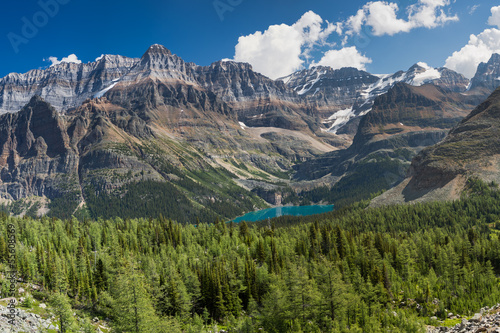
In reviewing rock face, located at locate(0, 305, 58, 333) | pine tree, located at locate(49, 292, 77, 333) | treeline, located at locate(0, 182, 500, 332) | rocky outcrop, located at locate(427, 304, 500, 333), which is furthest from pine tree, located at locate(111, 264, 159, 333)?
rocky outcrop, located at locate(427, 304, 500, 333)

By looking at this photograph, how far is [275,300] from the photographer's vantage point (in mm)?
65312

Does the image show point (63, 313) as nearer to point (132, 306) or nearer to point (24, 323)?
point (24, 323)

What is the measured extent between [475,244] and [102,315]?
105331mm

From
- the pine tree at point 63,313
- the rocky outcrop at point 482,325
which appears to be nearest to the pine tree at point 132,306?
the pine tree at point 63,313

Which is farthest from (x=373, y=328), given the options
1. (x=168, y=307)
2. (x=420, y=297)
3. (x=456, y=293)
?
(x=168, y=307)

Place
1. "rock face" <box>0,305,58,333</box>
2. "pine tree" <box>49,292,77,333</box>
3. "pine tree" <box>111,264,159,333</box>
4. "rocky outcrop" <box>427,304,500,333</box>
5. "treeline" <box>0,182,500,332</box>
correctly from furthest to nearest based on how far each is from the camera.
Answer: "treeline" <box>0,182,500,332</box>
"pine tree" <box>49,292,77,333</box>
"rock face" <box>0,305,58,333</box>
"pine tree" <box>111,264,159,333</box>
"rocky outcrop" <box>427,304,500,333</box>

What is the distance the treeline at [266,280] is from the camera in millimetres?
62891

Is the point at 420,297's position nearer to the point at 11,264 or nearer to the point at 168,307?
the point at 168,307

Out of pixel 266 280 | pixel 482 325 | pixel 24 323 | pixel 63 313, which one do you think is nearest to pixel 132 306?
pixel 63 313

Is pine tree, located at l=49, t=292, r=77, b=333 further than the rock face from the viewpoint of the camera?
Yes

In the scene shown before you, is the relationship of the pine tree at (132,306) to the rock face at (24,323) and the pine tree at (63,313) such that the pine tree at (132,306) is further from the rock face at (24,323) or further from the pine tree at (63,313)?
the rock face at (24,323)

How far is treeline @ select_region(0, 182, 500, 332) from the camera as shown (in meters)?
62.9

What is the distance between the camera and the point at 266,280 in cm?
8894

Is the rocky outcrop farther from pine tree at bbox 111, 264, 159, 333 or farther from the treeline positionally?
pine tree at bbox 111, 264, 159, 333
